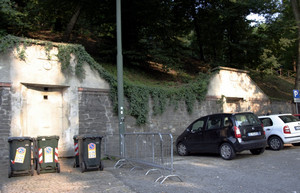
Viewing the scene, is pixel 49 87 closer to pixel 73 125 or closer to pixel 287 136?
pixel 73 125

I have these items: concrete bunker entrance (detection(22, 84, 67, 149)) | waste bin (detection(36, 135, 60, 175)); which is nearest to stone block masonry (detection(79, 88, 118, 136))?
concrete bunker entrance (detection(22, 84, 67, 149))

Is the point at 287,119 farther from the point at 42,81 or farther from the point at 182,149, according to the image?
the point at 42,81

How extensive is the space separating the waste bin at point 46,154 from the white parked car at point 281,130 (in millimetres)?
9320

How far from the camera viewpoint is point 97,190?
19.9 ft

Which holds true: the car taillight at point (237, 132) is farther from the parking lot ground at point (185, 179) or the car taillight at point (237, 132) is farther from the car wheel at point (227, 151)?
the parking lot ground at point (185, 179)

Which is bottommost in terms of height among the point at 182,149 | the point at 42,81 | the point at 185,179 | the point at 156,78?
the point at 185,179

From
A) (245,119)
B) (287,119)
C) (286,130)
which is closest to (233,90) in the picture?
(287,119)

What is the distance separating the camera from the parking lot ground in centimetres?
615

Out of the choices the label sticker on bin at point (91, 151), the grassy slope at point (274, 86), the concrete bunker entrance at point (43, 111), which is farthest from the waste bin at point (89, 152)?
the grassy slope at point (274, 86)

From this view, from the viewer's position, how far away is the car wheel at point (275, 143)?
1197 cm

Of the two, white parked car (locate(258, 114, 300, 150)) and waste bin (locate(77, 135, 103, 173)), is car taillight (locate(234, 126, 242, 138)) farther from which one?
waste bin (locate(77, 135, 103, 173))

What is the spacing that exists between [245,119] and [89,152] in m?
5.90

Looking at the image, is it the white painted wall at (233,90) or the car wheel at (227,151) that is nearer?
the car wheel at (227,151)

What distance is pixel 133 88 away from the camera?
12492 mm
